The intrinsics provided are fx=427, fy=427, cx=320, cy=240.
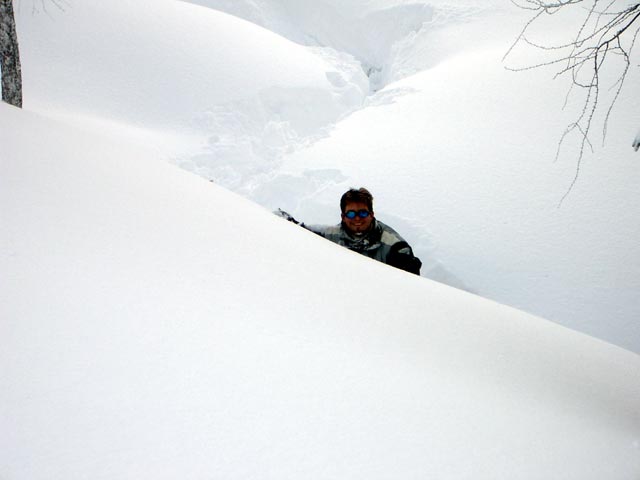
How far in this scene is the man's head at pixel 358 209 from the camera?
252 cm

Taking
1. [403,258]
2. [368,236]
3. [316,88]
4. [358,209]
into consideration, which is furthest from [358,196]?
[316,88]

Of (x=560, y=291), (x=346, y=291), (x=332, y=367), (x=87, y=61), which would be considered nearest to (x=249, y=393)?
(x=332, y=367)

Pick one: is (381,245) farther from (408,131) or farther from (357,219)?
(408,131)

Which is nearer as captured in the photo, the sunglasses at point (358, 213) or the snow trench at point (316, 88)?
the sunglasses at point (358, 213)

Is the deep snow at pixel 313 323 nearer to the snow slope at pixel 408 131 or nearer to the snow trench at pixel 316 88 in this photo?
the snow slope at pixel 408 131

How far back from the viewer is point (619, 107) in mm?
3432

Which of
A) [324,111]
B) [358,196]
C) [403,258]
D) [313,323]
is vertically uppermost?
[324,111]

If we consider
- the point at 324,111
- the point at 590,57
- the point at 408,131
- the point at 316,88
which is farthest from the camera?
the point at 316,88

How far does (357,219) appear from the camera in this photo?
2555 millimetres

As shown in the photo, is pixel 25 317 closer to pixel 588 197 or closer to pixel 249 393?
pixel 249 393

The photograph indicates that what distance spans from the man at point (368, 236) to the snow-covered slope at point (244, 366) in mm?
1130

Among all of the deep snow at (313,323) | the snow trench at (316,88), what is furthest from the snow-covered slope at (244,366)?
the snow trench at (316,88)

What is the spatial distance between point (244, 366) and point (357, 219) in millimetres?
1884

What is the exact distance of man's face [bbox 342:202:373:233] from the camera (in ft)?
8.28
